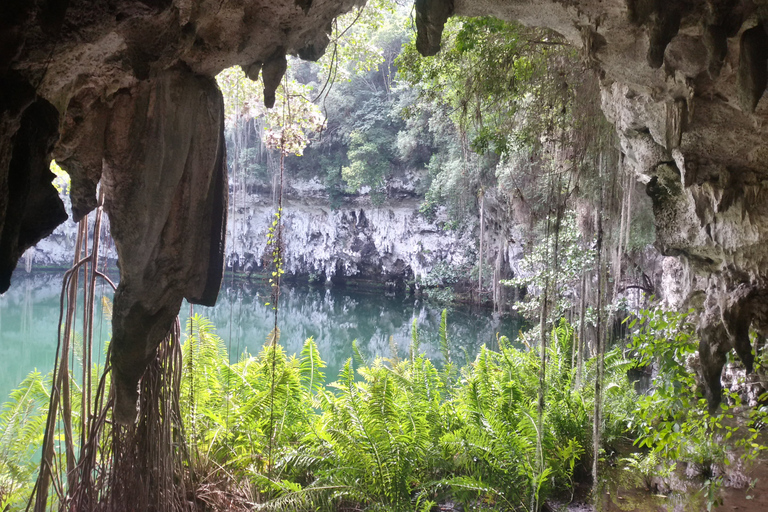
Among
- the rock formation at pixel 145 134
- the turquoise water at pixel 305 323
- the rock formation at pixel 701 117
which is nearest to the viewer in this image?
the rock formation at pixel 145 134

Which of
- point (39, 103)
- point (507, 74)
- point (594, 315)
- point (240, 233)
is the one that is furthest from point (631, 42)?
point (240, 233)

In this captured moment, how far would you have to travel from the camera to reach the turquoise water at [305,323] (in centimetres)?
1166

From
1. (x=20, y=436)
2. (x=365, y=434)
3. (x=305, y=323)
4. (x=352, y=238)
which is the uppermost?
(x=352, y=238)

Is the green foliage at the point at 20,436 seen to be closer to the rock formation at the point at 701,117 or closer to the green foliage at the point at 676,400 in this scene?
the rock formation at the point at 701,117

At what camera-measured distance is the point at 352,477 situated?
12.7 feet

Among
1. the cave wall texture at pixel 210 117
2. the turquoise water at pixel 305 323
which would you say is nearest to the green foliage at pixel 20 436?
the cave wall texture at pixel 210 117

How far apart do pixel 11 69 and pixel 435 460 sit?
379 cm

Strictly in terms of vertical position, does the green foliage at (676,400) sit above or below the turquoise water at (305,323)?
above

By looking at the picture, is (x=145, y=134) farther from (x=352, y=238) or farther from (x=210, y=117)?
(x=352, y=238)

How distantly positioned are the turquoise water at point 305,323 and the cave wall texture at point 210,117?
752 centimetres

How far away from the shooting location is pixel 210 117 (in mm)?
2416

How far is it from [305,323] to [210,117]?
13366mm

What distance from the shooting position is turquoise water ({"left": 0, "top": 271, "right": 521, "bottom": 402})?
11.7 meters

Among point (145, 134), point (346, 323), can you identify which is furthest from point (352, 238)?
point (145, 134)
